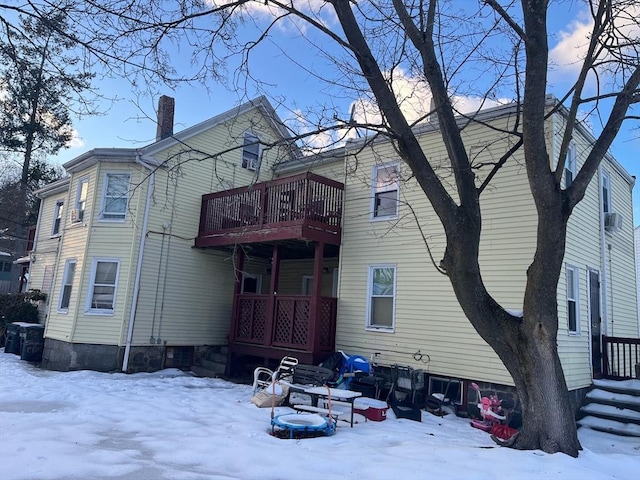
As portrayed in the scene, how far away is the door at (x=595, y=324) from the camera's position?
10.7 metres

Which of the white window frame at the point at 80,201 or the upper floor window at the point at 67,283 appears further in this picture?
the white window frame at the point at 80,201

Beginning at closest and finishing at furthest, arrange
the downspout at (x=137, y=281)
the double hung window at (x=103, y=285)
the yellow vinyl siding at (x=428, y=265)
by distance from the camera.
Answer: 1. the yellow vinyl siding at (x=428, y=265)
2. the downspout at (x=137, y=281)
3. the double hung window at (x=103, y=285)

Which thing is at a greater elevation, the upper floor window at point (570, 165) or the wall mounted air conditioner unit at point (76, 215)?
the upper floor window at point (570, 165)

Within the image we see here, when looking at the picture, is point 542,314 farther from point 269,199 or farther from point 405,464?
point 269,199

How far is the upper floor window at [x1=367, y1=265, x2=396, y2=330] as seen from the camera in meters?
11.4

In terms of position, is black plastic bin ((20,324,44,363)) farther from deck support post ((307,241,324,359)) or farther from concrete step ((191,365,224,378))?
deck support post ((307,241,324,359))

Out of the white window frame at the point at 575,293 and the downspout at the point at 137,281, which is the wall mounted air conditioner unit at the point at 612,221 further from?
the downspout at the point at 137,281

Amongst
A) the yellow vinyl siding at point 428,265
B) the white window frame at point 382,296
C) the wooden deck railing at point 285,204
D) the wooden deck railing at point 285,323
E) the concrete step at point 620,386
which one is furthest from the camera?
the wooden deck railing at point 285,204

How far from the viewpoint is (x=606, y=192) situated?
12.1m

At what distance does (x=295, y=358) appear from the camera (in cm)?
1143

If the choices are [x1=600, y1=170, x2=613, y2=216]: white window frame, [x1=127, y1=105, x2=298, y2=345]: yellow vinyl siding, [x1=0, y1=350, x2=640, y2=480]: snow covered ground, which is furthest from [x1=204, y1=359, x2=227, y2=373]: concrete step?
[x1=600, y1=170, x2=613, y2=216]: white window frame

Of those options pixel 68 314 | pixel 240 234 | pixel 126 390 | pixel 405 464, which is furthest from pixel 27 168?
pixel 405 464

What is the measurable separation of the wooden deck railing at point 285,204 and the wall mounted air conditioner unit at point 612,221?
21.5ft

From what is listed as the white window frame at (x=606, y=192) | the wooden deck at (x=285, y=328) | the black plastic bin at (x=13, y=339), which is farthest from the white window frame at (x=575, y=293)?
the black plastic bin at (x=13, y=339)
